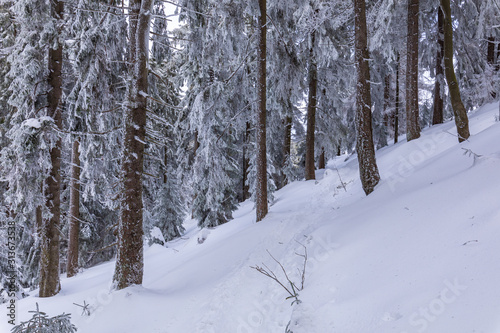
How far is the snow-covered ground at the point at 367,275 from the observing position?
308 cm

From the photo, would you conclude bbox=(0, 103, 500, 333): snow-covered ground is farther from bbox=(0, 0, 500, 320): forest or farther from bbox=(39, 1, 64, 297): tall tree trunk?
bbox=(0, 0, 500, 320): forest

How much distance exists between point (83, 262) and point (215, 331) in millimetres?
14787

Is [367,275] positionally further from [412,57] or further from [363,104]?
[412,57]

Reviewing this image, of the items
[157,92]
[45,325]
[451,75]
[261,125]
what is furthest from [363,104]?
[45,325]

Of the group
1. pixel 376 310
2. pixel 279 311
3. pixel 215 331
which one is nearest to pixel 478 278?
pixel 376 310

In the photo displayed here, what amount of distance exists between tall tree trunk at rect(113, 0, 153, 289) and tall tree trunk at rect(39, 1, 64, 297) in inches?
134

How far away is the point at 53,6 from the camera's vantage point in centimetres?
829

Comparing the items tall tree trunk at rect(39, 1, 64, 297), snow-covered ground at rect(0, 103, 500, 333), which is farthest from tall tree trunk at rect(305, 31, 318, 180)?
tall tree trunk at rect(39, 1, 64, 297)

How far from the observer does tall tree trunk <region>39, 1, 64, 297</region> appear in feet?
26.9

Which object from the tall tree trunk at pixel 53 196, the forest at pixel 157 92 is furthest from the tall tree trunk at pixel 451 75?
the tall tree trunk at pixel 53 196

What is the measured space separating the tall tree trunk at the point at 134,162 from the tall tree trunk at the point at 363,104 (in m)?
5.33

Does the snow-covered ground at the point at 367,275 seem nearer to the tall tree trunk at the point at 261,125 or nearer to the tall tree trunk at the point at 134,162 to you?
the tall tree trunk at the point at 134,162

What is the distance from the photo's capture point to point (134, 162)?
6203 millimetres

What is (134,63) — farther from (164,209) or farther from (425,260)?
(164,209)
